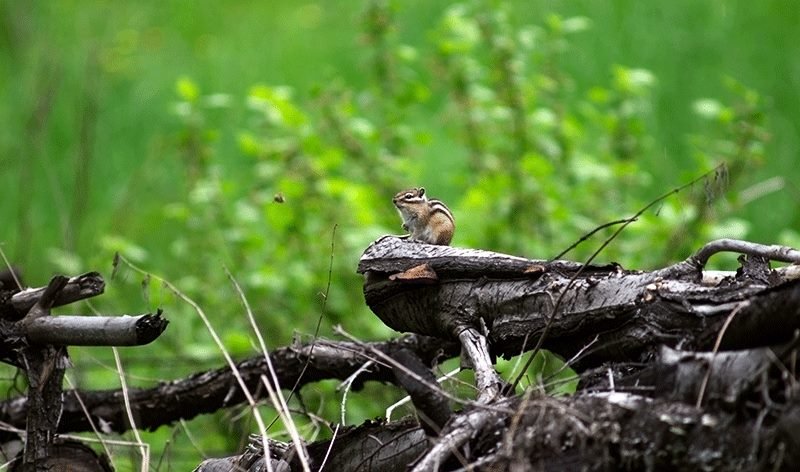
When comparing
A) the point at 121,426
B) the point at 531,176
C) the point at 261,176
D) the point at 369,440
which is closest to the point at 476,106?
the point at 531,176

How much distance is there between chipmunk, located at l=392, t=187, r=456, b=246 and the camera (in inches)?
162

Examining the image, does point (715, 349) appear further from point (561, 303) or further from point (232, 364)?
point (232, 364)

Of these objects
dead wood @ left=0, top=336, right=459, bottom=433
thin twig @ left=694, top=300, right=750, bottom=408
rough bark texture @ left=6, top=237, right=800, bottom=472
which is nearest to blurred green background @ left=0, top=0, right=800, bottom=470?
dead wood @ left=0, top=336, right=459, bottom=433

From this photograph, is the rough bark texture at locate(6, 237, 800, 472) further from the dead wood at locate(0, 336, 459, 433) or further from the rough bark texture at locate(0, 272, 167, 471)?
the rough bark texture at locate(0, 272, 167, 471)

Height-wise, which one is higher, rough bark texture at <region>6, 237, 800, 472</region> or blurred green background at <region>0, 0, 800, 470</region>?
blurred green background at <region>0, 0, 800, 470</region>

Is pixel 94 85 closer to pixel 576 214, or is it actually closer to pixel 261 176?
pixel 261 176

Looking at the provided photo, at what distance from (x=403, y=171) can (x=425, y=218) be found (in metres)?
2.05

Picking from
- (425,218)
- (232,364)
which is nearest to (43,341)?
(232,364)

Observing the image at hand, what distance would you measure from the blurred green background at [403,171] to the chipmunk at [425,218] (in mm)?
975

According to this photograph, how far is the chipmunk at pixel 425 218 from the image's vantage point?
4.12m

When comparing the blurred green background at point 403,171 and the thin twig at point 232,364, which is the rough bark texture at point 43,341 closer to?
the thin twig at point 232,364

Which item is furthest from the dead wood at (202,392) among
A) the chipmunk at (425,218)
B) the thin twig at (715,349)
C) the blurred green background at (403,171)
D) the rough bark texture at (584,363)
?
the thin twig at (715,349)

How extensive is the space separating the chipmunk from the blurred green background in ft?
3.20

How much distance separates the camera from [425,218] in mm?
4219
